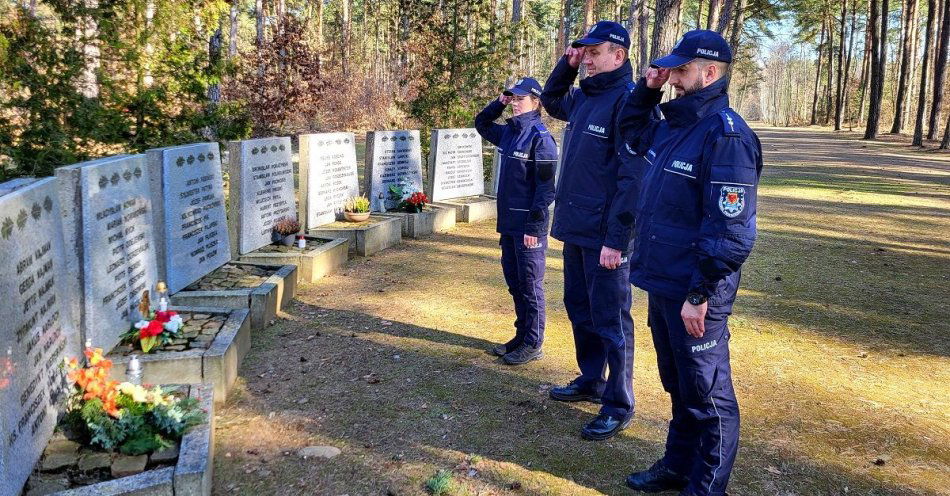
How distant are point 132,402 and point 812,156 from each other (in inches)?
991

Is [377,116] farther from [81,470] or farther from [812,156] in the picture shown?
[81,470]

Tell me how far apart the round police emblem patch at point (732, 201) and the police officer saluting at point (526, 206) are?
86.1 inches

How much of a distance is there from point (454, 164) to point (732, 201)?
8958 millimetres

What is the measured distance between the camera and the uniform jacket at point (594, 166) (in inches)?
158

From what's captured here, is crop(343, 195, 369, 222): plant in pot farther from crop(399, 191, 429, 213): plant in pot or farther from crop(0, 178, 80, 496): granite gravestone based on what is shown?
crop(0, 178, 80, 496): granite gravestone

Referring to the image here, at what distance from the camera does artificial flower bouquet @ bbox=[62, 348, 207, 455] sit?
3.44 m

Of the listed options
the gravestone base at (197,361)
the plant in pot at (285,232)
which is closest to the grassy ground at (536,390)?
the gravestone base at (197,361)

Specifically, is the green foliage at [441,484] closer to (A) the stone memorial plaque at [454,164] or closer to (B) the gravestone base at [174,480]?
(B) the gravestone base at [174,480]

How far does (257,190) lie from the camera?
758cm

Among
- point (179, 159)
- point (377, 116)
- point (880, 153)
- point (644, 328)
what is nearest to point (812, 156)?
point (880, 153)

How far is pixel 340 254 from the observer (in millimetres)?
8234

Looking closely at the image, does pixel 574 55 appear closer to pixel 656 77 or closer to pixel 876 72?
pixel 656 77

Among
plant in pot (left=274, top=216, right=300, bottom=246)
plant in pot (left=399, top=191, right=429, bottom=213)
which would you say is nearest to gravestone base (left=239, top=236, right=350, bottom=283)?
plant in pot (left=274, top=216, right=300, bottom=246)

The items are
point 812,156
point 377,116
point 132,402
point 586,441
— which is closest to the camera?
point 132,402
